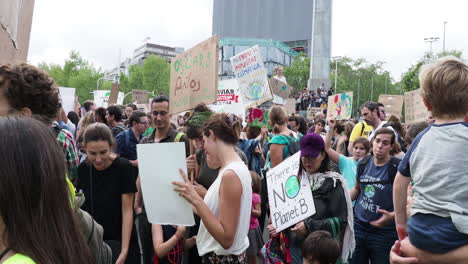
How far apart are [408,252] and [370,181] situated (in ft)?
6.96

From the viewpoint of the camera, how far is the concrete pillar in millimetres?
27422

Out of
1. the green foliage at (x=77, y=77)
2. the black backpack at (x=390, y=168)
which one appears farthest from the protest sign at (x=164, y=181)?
the green foliage at (x=77, y=77)

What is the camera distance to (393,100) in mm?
10031

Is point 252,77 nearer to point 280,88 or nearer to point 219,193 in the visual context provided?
point 280,88

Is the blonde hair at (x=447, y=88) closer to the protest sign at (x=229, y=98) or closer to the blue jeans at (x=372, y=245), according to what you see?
the blue jeans at (x=372, y=245)

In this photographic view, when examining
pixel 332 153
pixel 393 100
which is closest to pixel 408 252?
pixel 332 153

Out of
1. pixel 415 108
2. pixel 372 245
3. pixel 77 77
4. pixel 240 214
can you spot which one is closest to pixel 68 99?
pixel 415 108

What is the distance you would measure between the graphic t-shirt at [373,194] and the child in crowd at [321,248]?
2.78 ft

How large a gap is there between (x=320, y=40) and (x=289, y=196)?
2525 cm

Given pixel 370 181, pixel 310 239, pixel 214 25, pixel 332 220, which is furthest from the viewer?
pixel 214 25

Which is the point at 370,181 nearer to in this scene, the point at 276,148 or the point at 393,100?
the point at 276,148

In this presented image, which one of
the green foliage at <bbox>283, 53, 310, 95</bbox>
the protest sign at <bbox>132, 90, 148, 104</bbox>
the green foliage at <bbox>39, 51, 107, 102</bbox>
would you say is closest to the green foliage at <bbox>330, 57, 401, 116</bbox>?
the green foliage at <bbox>283, 53, 310, 95</bbox>

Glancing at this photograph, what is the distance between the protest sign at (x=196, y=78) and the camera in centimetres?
461

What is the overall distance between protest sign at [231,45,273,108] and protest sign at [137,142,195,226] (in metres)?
6.22
